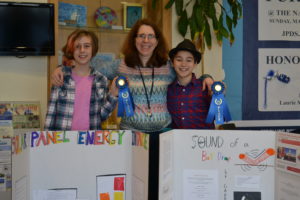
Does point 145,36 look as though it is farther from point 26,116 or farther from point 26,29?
point 26,116

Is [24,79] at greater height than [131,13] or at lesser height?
lesser

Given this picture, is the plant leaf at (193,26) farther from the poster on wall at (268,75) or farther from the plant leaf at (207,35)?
the poster on wall at (268,75)

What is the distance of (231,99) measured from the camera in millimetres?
3562

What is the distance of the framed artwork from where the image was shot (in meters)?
3.27

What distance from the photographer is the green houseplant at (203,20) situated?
3025 mm

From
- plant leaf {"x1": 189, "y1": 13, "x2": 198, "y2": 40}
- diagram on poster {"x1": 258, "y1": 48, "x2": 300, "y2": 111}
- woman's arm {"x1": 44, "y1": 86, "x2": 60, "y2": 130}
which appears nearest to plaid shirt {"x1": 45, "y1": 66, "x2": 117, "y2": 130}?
woman's arm {"x1": 44, "y1": 86, "x2": 60, "y2": 130}

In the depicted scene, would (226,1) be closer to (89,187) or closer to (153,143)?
(153,143)

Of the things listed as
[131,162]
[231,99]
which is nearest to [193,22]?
[231,99]

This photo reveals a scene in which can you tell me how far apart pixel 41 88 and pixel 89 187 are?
1500mm

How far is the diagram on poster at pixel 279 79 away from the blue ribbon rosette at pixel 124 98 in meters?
2.00

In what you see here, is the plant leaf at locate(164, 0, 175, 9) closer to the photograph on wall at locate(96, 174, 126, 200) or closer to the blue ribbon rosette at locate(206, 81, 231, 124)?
the blue ribbon rosette at locate(206, 81, 231, 124)

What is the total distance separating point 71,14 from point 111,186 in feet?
6.44

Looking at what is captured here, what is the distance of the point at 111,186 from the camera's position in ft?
5.30

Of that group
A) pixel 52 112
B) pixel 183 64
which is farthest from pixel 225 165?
pixel 52 112
